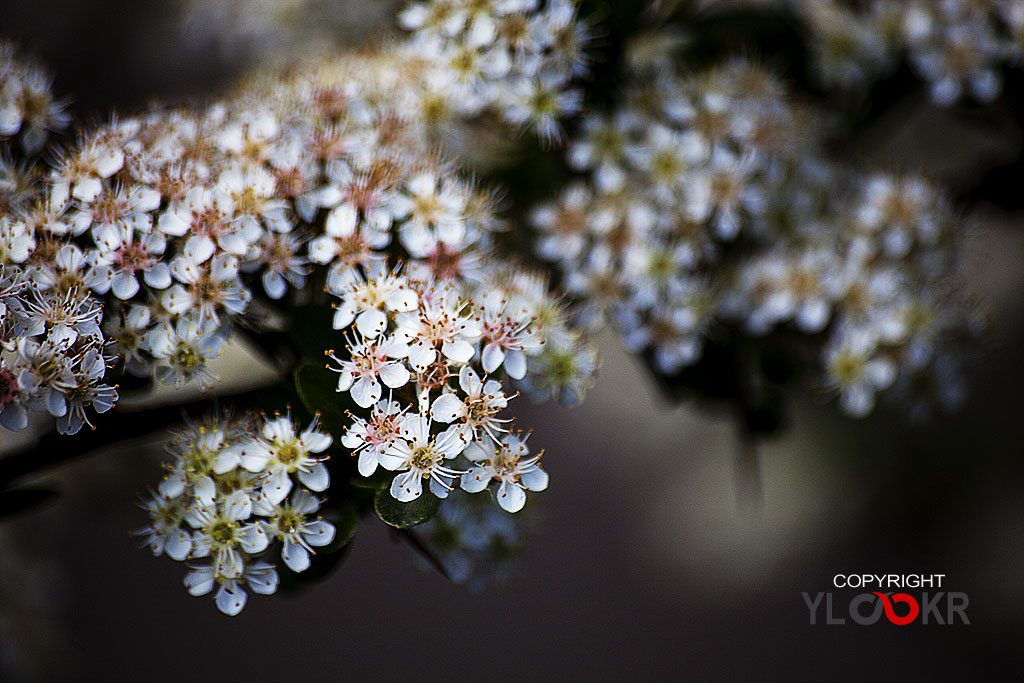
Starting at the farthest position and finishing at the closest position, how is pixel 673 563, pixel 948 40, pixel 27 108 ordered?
pixel 673 563, pixel 948 40, pixel 27 108

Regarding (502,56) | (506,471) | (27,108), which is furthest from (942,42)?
(27,108)

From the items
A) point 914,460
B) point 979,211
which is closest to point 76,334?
point 979,211

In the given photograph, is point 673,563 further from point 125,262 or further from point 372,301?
point 125,262

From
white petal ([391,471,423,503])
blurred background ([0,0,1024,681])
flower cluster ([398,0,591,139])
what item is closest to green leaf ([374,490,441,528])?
white petal ([391,471,423,503])

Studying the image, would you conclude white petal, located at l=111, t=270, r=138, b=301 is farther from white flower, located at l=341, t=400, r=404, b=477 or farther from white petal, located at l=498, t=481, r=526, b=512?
white petal, located at l=498, t=481, r=526, b=512

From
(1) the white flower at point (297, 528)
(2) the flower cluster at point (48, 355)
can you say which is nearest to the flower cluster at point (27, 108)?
(2) the flower cluster at point (48, 355)

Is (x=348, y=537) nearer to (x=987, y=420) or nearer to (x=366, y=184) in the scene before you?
(x=366, y=184)
